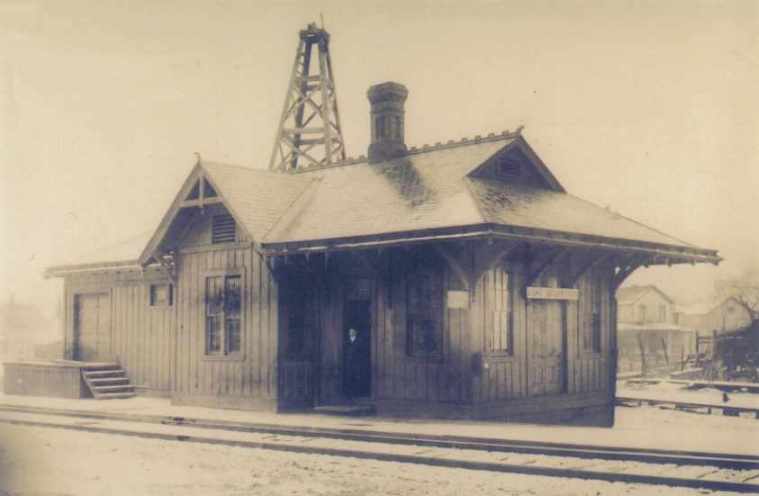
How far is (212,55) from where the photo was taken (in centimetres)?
1407

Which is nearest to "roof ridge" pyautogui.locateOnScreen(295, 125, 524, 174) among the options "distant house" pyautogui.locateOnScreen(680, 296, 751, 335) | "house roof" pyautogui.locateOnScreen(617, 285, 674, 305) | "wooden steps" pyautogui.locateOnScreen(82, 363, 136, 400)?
"wooden steps" pyautogui.locateOnScreen(82, 363, 136, 400)

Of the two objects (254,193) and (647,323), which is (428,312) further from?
(647,323)

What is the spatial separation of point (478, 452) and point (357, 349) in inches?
261

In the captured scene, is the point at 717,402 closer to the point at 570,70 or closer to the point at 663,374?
the point at 570,70

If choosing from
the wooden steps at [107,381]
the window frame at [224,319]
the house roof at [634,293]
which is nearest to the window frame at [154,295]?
the wooden steps at [107,381]

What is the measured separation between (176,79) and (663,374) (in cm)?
2706

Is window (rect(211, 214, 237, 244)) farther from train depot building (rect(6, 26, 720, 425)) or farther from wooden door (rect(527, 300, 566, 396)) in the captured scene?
wooden door (rect(527, 300, 566, 396))

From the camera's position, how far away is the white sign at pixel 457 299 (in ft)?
49.8

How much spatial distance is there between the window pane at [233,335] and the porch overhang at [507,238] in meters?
2.12

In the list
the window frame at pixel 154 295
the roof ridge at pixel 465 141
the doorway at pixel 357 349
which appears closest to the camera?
the roof ridge at pixel 465 141

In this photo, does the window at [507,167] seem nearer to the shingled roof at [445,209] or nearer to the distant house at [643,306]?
the shingled roof at [445,209]

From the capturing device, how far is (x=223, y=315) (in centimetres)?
1858

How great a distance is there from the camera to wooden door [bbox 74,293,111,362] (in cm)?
2366

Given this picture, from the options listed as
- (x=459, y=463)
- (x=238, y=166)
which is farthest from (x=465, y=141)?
(x=459, y=463)
